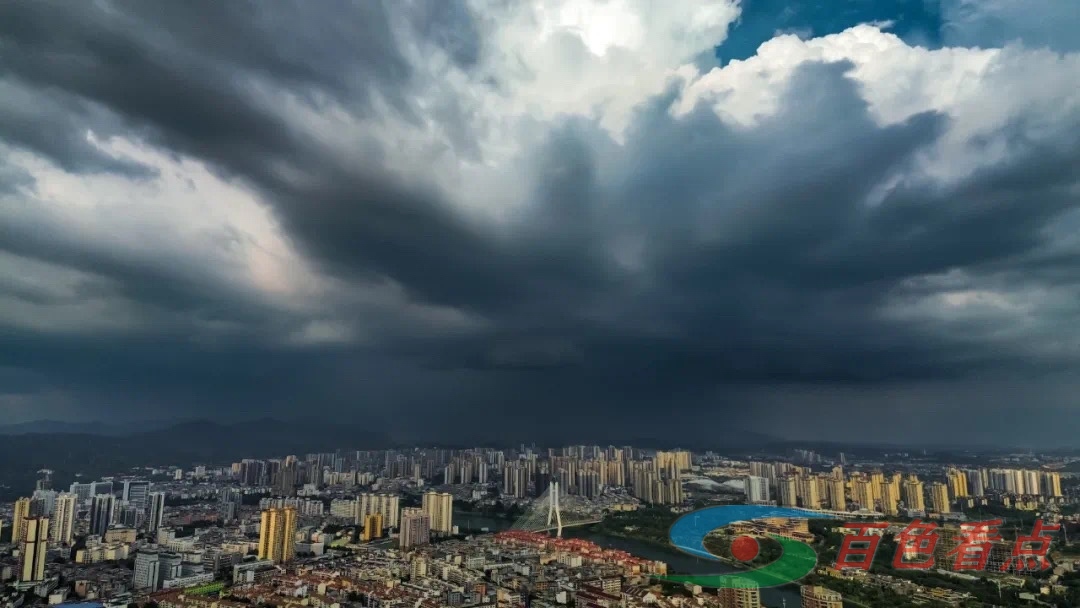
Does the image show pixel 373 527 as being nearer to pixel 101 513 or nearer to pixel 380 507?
pixel 380 507

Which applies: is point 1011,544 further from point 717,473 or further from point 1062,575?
point 717,473

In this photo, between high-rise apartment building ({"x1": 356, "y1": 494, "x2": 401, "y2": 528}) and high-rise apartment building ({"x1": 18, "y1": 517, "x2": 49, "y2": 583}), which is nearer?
high-rise apartment building ({"x1": 18, "y1": 517, "x2": 49, "y2": 583})

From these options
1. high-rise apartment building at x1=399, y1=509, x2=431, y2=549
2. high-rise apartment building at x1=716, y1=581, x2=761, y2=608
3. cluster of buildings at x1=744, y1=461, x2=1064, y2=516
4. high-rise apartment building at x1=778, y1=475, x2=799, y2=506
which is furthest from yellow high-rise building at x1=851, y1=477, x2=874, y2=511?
high-rise apartment building at x1=399, y1=509, x2=431, y2=549

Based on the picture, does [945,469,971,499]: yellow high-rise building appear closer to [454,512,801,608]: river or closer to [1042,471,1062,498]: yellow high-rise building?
[1042,471,1062,498]: yellow high-rise building

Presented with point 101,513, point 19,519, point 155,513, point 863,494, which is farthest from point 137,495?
point 863,494

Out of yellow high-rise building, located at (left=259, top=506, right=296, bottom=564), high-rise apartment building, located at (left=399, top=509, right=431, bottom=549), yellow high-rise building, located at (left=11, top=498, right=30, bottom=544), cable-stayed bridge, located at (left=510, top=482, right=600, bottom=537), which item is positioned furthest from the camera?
cable-stayed bridge, located at (left=510, top=482, right=600, bottom=537)

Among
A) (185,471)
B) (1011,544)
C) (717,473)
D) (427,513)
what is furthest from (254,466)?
(1011,544)
